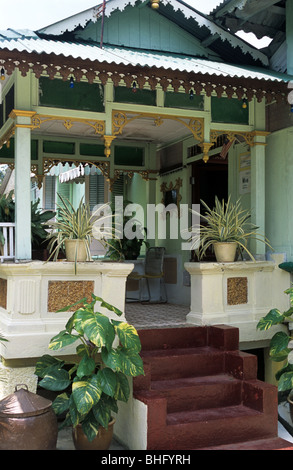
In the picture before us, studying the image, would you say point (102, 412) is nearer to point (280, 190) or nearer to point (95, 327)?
point (95, 327)

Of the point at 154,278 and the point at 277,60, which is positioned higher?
the point at 277,60

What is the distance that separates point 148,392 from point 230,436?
0.85m

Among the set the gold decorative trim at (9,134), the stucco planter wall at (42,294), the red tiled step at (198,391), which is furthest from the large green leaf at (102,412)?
the gold decorative trim at (9,134)

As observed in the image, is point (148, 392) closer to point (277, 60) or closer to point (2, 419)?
point (2, 419)

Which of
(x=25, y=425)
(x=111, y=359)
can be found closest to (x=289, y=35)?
(x=111, y=359)

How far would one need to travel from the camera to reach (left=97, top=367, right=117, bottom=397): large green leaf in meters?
4.55

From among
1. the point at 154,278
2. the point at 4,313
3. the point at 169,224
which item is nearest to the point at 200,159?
the point at 169,224

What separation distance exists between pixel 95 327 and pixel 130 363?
0.47 metres

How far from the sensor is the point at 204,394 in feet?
17.4

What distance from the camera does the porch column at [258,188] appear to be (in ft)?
22.8

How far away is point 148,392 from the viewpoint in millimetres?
4969

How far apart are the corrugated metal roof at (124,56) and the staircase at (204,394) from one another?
291 centimetres

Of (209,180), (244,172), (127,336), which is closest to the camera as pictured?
(127,336)

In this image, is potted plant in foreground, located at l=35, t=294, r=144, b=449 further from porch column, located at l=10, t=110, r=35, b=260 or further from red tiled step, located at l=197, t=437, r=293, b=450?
porch column, located at l=10, t=110, r=35, b=260
